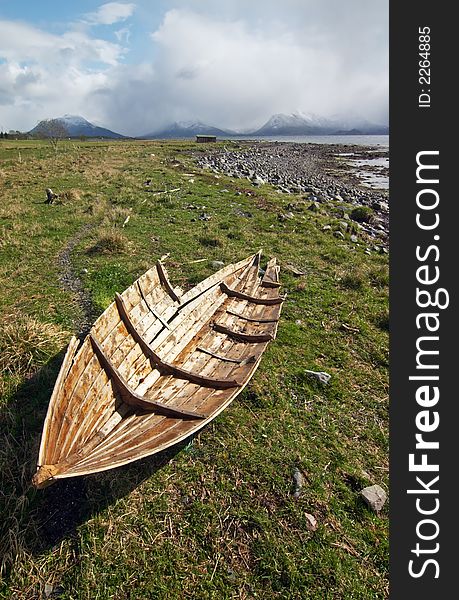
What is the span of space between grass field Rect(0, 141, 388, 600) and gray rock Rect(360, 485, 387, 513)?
0.12 meters

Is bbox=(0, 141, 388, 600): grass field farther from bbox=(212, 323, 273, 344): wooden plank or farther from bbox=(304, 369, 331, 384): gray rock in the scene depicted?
bbox=(212, 323, 273, 344): wooden plank

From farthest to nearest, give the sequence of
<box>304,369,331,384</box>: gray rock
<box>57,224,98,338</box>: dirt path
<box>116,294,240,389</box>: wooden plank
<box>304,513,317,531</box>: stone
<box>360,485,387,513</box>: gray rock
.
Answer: <box>57,224,98,338</box>: dirt path
<box>304,369,331,384</box>: gray rock
<box>116,294,240,389</box>: wooden plank
<box>360,485,387,513</box>: gray rock
<box>304,513,317,531</box>: stone

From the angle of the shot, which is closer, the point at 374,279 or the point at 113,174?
the point at 374,279

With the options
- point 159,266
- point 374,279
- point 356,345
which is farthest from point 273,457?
point 374,279

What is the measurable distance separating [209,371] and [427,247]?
16.7 feet

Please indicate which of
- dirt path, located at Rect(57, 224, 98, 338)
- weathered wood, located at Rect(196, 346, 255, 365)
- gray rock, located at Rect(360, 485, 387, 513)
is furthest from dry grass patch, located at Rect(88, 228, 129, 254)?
gray rock, located at Rect(360, 485, 387, 513)

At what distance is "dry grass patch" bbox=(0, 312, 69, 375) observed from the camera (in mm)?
7562

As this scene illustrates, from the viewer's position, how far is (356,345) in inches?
376

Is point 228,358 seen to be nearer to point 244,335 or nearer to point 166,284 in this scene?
point 244,335

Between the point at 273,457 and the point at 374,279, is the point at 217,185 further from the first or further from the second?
the point at 273,457

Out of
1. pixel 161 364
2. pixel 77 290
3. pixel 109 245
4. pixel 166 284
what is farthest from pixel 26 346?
pixel 109 245

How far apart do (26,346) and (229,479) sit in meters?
5.30

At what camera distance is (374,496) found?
566 centimetres

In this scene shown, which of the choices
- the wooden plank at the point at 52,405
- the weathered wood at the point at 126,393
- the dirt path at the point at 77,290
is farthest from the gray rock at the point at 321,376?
the dirt path at the point at 77,290
